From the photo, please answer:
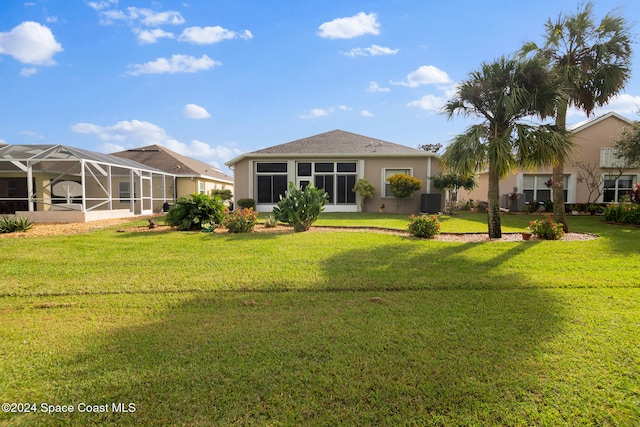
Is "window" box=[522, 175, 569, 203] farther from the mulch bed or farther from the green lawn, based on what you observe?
the green lawn

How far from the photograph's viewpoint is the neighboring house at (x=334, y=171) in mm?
18141

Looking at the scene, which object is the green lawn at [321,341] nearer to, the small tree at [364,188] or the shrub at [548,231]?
the shrub at [548,231]

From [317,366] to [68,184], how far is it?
17186 mm

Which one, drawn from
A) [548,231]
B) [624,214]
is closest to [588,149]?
[624,214]

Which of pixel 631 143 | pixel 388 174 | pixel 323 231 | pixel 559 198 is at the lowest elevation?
pixel 323 231

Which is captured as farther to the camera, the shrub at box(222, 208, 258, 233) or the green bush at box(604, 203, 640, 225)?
Answer: the green bush at box(604, 203, 640, 225)

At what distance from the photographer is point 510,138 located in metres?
8.68

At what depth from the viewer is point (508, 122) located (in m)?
8.95

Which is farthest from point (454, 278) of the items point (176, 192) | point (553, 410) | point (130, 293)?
point (176, 192)

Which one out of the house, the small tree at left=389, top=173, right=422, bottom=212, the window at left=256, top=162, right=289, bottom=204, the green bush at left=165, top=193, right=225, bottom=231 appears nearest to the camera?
the green bush at left=165, top=193, right=225, bottom=231

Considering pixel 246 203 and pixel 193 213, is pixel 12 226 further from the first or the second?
pixel 246 203

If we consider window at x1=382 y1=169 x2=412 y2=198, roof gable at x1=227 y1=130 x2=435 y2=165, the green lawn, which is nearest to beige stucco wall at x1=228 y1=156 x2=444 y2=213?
window at x1=382 y1=169 x2=412 y2=198

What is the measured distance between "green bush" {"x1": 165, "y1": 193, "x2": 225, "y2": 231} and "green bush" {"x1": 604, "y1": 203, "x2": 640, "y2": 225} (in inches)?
623

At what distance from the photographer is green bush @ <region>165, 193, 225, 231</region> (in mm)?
10078
